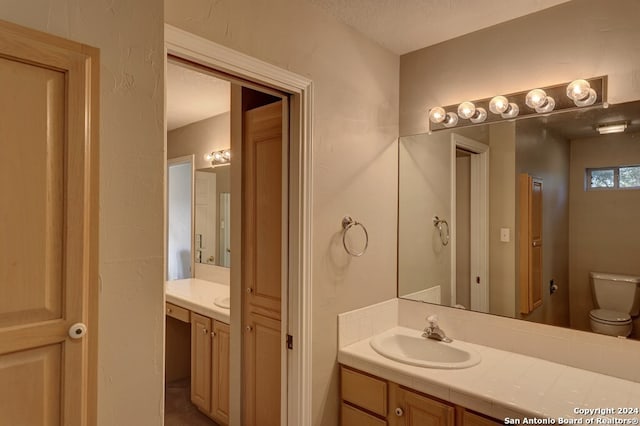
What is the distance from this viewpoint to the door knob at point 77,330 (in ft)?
2.59

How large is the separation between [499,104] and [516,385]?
134 centimetres

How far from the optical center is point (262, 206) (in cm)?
211

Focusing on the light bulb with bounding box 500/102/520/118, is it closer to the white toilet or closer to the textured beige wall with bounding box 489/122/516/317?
the textured beige wall with bounding box 489/122/516/317

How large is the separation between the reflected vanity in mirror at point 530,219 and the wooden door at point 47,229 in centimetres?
182

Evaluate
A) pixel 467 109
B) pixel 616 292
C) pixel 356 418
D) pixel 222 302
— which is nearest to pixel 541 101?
pixel 467 109

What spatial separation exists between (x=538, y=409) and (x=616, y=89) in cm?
141

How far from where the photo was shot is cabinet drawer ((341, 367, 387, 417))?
1.73 meters

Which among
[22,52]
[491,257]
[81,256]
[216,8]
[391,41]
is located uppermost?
[391,41]

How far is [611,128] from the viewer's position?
1678 millimetres

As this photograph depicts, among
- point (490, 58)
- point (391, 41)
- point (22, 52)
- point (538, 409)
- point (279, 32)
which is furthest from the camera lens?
point (391, 41)

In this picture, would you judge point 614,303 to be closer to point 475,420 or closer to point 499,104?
point 475,420

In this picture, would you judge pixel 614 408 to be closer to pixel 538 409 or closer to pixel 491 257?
pixel 538 409

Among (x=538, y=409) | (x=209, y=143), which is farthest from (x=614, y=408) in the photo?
(x=209, y=143)

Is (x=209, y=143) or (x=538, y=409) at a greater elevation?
(x=209, y=143)
